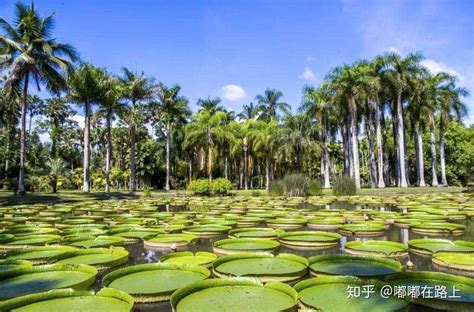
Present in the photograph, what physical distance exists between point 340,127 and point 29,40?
33.2 metres

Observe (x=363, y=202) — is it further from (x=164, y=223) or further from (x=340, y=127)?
(x=340, y=127)

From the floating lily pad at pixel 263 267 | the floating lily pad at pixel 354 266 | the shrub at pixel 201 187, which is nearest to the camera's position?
the floating lily pad at pixel 263 267

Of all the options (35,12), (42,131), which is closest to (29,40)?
(35,12)

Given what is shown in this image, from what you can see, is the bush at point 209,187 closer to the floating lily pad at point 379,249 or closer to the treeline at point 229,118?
the treeline at point 229,118

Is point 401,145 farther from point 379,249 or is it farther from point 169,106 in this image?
point 379,249

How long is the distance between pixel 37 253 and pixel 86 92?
1092 inches

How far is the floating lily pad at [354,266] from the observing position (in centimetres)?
532

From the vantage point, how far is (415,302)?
4312 mm

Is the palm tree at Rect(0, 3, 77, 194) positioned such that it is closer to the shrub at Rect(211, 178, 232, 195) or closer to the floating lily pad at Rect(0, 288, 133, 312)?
the shrub at Rect(211, 178, 232, 195)

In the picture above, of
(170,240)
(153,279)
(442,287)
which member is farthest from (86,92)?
(442,287)

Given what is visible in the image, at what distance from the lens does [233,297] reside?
428 centimetres

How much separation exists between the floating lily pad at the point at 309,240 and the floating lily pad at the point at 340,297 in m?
3.28

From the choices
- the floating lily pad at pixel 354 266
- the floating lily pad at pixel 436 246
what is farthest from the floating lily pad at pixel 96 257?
the floating lily pad at pixel 436 246

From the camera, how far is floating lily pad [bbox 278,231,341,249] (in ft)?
26.1
